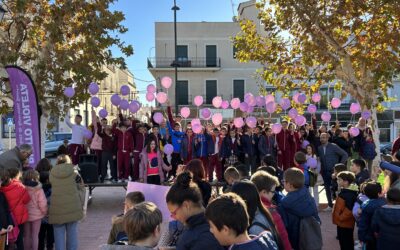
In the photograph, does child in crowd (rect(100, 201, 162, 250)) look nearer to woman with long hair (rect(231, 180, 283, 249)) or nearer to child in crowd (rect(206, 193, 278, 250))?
child in crowd (rect(206, 193, 278, 250))

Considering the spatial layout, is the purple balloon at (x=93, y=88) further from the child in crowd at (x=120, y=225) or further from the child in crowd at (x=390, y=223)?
the child in crowd at (x=390, y=223)

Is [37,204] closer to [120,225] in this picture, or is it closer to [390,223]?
[120,225]

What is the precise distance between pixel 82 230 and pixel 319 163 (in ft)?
18.4

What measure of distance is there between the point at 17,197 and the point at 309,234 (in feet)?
12.2

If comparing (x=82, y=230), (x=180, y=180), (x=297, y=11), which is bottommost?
(x=82, y=230)

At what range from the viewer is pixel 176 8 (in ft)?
84.1

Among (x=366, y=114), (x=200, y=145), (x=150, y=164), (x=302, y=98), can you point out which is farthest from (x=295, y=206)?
(x=302, y=98)

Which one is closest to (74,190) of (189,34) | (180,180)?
(180,180)

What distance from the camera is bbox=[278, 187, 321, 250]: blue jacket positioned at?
174 inches

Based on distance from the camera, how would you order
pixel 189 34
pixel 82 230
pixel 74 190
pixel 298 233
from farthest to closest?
pixel 189 34, pixel 82 230, pixel 74 190, pixel 298 233

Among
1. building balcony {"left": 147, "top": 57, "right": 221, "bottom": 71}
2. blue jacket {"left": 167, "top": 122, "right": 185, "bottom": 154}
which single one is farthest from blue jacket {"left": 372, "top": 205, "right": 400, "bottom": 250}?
building balcony {"left": 147, "top": 57, "right": 221, "bottom": 71}

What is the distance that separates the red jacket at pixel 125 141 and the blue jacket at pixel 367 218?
745 cm

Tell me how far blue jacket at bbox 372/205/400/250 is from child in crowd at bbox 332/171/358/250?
1.28m

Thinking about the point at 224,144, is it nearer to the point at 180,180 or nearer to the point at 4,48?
the point at 4,48
